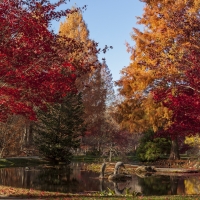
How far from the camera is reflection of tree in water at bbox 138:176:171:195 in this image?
15344 millimetres

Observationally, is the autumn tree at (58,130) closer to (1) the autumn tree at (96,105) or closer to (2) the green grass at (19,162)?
(2) the green grass at (19,162)

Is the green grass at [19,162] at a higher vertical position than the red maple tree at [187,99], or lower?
lower

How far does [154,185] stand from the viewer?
690 inches

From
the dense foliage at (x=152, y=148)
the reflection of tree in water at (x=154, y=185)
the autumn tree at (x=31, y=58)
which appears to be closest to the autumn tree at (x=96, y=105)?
the dense foliage at (x=152, y=148)

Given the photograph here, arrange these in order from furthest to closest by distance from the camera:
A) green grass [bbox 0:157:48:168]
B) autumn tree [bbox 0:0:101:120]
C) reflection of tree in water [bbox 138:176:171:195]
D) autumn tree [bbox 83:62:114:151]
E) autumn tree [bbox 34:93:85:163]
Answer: autumn tree [bbox 83:62:114:151]
autumn tree [bbox 34:93:85:163]
green grass [bbox 0:157:48:168]
reflection of tree in water [bbox 138:176:171:195]
autumn tree [bbox 0:0:101:120]

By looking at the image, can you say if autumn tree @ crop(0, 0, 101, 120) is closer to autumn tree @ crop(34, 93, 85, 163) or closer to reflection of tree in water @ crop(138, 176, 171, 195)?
reflection of tree in water @ crop(138, 176, 171, 195)

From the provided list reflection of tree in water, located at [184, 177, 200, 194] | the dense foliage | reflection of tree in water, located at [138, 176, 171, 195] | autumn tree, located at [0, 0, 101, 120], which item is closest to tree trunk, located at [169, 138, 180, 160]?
the dense foliage

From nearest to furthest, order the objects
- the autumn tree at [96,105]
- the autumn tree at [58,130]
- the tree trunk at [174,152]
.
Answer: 1. the autumn tree at [58,130]
2. the tree trunk at [174,152]
3. the autumn tree at [96,105]

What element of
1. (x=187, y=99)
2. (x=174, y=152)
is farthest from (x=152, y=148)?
(x=187, y=99)

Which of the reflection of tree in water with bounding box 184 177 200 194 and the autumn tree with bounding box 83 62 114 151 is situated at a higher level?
the autumn tree with bounding box 83 62 114 151

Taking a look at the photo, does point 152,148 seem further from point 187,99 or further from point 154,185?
point 187,99

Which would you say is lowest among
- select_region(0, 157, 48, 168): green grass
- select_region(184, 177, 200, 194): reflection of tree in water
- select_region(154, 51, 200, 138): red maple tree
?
select_region(184, 177, 200, 194): reflection of tree in water

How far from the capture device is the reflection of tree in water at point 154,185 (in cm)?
1534

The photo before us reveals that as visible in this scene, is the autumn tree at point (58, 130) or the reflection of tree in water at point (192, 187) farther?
the autumn tree at point (58, 130)
